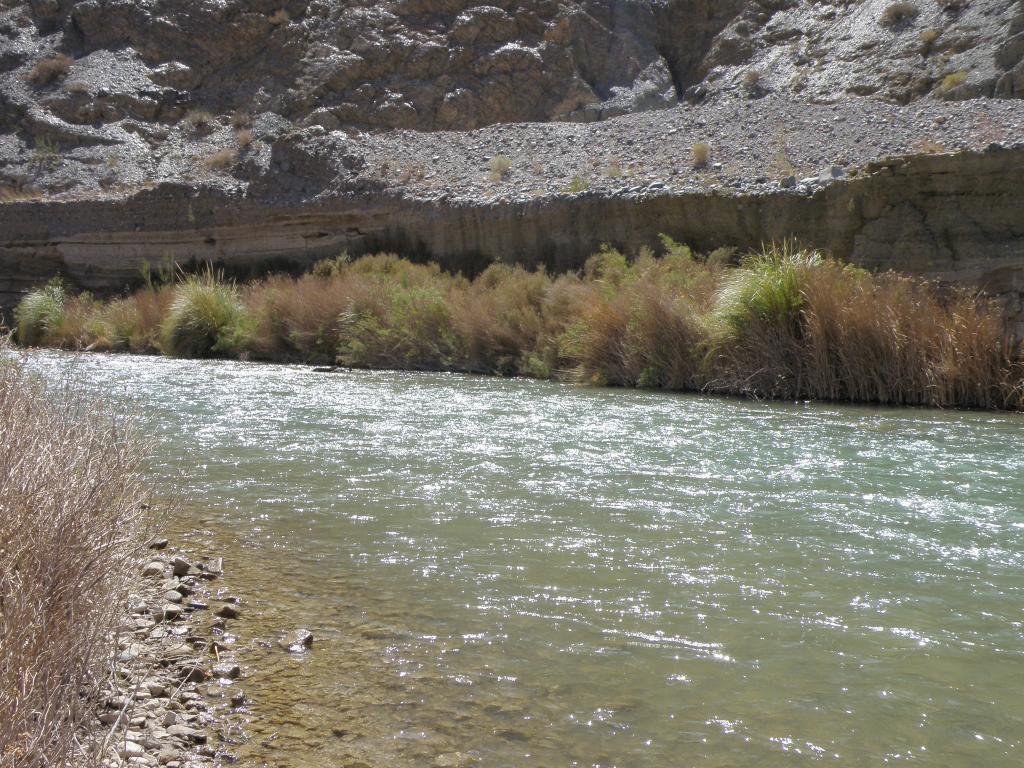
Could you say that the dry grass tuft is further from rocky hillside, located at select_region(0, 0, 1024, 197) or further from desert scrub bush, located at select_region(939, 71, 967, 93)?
desert scrub bush, located at select_region(939, 71, 967, 93)

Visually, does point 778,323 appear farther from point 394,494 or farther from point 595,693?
point 595,693

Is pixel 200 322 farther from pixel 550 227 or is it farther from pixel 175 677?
pixel 175 677

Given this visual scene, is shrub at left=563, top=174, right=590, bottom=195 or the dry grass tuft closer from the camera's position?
shrub at left=563, top=174, right=590, bottom=195

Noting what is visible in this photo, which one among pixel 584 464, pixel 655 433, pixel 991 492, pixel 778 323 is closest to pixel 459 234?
pixel 778 323

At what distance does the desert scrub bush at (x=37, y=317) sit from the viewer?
24.5m

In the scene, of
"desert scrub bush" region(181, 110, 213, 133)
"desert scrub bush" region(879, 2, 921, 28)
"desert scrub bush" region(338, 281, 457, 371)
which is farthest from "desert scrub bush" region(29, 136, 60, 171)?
"desert scrub bush" region(879, 2, 921, 28)

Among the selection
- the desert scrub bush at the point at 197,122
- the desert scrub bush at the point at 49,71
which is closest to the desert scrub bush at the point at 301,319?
A: the desert scrub bush at the point at 197,122

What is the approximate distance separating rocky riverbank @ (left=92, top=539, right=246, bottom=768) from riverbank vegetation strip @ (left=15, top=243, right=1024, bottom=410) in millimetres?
9199

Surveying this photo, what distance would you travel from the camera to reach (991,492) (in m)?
7.20

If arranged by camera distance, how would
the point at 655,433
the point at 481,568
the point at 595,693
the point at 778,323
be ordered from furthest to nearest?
the point at 778,323, the point at 655,433, the point at 481,568, the point at 595,693

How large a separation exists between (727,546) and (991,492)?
99.8 inches

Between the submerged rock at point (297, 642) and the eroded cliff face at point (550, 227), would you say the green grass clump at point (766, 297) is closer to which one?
the eroded cliff face at point (550, 227)

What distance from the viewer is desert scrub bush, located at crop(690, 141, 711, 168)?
19.4 m

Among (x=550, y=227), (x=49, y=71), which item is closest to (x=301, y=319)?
(x=550, y=227)
